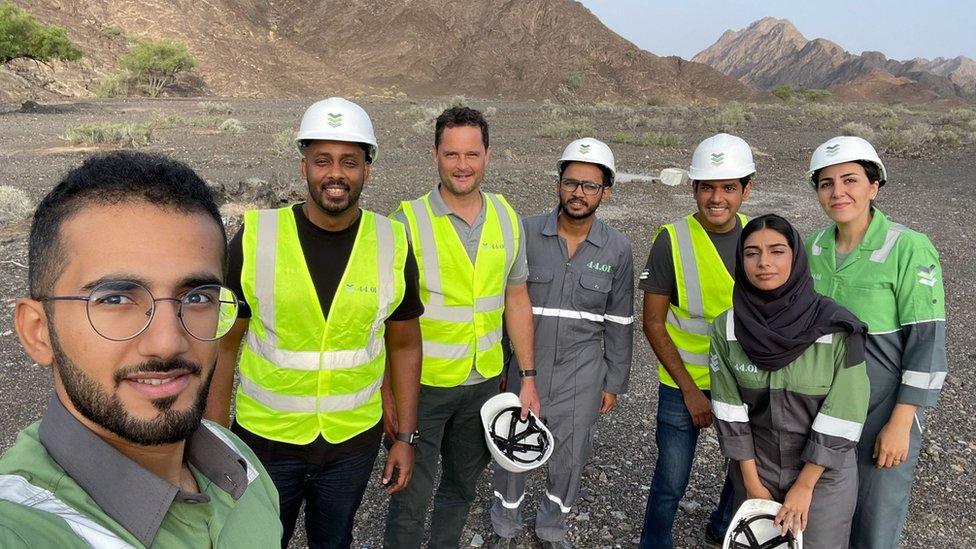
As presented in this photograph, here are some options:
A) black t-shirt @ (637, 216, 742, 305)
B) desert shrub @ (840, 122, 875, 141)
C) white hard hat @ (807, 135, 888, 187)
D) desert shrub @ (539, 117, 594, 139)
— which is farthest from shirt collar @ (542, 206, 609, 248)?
desert shrub @ (840, 122, 875, 141)

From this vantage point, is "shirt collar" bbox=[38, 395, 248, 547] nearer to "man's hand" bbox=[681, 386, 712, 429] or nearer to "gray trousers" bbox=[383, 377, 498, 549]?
"gray trousers" bbox=[383, 377, 498, 549]

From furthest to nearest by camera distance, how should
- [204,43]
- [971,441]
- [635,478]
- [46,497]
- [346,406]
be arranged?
[204,43], [971,441], [635,478], [346,406], [46,497]

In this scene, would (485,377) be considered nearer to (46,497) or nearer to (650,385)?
(46,497)

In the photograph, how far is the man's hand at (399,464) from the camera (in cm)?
278

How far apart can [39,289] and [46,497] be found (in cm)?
39

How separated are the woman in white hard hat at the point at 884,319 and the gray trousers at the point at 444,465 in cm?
170

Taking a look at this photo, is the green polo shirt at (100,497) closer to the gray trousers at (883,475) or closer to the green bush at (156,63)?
the gray trousers at (883,475)

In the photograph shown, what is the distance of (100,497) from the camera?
41.0 inches

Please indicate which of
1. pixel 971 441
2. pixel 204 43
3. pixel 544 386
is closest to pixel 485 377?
pixel 544 386

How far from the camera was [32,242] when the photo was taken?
117 cm

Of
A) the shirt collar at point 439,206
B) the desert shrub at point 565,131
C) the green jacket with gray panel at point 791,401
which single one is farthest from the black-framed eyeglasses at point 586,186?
the desert shrub at point 565,131

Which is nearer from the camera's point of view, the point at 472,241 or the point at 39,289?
the point at 39,289

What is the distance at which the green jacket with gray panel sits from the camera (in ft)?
7.75

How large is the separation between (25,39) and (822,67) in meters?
131
